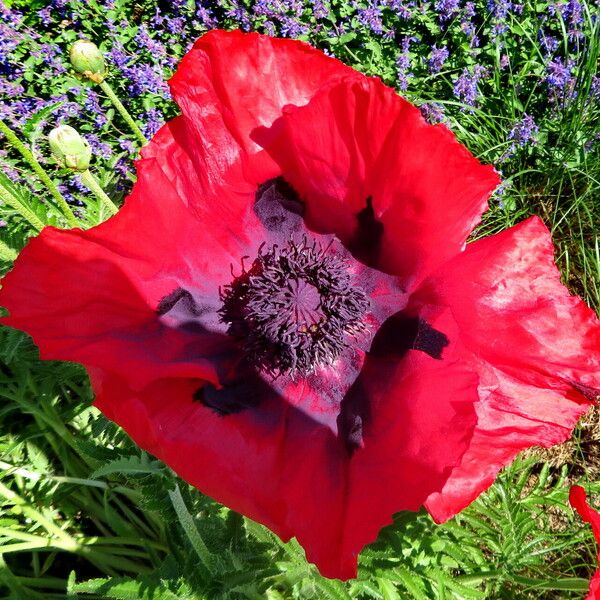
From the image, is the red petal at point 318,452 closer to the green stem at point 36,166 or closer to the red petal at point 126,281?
the red petal at point 126,281

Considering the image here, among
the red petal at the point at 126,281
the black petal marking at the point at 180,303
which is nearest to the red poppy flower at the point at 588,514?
the red petal at the point at 126,281

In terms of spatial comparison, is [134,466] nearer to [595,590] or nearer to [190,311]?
[190,311]

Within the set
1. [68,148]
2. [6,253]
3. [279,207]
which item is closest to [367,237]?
[279,207]

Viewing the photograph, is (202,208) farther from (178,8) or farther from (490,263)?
(178,8)

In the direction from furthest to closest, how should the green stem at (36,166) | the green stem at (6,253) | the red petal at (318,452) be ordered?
the green stem at (6,253)
the green stem at (36,166)
the red petal at (318,452)

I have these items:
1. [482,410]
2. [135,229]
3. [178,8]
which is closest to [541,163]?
[178,8]

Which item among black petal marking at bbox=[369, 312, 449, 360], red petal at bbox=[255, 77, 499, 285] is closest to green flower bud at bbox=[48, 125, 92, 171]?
red petal at bbox=[255, 77, 499, 285]

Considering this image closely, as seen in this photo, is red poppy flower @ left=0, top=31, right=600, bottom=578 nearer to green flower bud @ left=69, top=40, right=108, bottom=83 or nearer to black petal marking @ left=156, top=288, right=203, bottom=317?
black petal marking @ left=156, top=288, right=203, bottom=317
